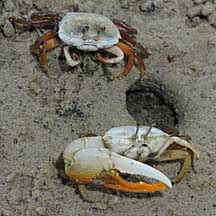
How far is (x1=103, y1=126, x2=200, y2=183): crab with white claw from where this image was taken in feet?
11.4

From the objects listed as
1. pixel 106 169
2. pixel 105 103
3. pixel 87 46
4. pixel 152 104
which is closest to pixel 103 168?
pixel 106 169

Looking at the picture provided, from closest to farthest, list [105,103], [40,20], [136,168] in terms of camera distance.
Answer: [136,168]
[105,103]
[40,20]

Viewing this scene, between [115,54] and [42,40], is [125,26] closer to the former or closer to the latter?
[115,54]

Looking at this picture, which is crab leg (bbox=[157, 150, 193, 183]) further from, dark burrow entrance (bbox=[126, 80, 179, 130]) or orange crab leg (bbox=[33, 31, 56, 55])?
orange crab leg (bbox=[33, 31, 56, 55])

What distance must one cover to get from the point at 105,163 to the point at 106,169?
0.03 meters

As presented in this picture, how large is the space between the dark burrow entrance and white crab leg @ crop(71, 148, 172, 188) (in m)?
0.70

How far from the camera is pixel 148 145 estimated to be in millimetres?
3506

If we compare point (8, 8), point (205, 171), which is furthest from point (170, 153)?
point (8, 8)

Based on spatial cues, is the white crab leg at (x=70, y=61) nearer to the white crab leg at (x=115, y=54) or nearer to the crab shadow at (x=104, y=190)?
the white crab leg at (x=115, y=54)

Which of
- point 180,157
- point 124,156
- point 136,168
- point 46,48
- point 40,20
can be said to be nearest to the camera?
point 136,168

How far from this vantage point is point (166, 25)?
175 inches

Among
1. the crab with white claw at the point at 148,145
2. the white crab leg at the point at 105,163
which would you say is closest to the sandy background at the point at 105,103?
the crab with white claw at the point at 148,145

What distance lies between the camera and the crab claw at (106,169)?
10.9 ft

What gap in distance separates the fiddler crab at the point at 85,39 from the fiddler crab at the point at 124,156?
28.1 inches
